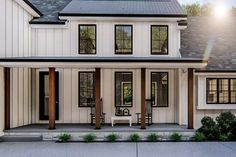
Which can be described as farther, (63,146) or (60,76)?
(60,76)

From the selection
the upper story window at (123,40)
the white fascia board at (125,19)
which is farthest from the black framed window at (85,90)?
the white fascia board at (125,19)

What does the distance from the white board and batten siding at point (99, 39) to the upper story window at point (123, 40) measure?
0.16 m

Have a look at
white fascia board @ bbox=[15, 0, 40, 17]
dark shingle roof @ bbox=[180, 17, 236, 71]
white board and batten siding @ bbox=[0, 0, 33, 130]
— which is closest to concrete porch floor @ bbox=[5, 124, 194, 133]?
white board and batten siding @ bbox=[0, 0, 33, 130]

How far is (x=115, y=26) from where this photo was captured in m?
16.9

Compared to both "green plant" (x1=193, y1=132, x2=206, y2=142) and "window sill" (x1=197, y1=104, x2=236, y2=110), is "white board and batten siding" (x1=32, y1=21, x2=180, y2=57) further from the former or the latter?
"green plant" (x1=193, y1=132, x2=206, y2=142)

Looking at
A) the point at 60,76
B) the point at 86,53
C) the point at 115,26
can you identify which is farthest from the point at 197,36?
the point at 60,76

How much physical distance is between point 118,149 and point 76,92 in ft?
17.5

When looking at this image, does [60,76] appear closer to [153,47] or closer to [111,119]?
[111,119]

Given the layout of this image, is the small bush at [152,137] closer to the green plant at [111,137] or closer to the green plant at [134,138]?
the green plant at [134,138]

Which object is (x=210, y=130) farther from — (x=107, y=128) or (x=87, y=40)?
(x=87, y=40)

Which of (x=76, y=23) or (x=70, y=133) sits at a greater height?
(x=76, y=23)

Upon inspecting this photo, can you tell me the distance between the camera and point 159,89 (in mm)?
16906

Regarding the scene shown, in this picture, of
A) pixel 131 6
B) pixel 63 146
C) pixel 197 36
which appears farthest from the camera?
pixel 197 36

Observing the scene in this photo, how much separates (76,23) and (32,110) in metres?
4.91
